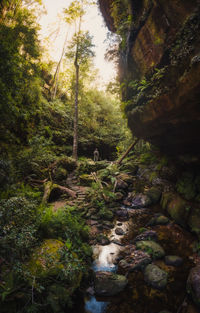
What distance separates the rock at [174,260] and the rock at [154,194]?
389cm

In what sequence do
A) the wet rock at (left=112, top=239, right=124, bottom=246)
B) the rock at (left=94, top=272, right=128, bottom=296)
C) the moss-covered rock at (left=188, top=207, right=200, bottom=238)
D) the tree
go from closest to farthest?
the rock at (left=94, top=272, right=128, bottom=296), the moss-covered rock at (left=188, top=207, right=200, bottom=238), the wet rock at (left=112, top=239, right=124, bottom=246), the tree

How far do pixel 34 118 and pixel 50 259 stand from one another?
1063 cm

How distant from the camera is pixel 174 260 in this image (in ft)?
14.6

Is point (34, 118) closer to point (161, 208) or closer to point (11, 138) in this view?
point (11, 138)

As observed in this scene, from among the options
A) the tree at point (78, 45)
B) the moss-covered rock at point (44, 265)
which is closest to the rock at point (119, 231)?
the moss-covered rock at point (44, 265)

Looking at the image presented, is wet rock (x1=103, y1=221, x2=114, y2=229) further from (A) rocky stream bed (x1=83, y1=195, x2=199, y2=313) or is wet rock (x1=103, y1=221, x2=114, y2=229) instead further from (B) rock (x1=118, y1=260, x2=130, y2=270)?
(B) rock (x1=118, y1=260, x2=130, y2=270)

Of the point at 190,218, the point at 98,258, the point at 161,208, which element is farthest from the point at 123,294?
the point at 161,208

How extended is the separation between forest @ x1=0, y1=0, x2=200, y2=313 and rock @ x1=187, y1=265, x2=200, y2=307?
2cm

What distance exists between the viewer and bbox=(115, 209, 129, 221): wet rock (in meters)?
7.47

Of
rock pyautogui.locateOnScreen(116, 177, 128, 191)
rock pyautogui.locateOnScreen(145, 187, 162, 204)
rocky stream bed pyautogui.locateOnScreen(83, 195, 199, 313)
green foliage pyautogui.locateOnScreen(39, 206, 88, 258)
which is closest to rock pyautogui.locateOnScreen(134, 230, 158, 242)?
rocky stream bed pyautogui.locateOnScreen(83, 195, 199, 313)

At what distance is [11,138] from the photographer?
8219 millimetres

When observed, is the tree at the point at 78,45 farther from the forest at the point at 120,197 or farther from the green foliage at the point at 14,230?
the green foliage at the point at 14,230

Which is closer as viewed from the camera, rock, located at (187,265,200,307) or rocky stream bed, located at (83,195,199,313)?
rock, located at (187,265,200,307)

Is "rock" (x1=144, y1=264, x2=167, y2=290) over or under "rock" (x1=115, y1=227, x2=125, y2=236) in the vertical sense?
over
